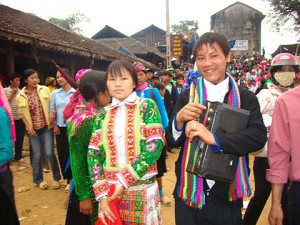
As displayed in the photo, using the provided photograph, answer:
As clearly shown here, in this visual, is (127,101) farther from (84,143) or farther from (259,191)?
(259,191)

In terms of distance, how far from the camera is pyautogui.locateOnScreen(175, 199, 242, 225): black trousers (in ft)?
5.40

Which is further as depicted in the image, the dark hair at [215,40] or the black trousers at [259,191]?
the black trousers at [259,191]

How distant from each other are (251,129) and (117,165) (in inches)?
35.3

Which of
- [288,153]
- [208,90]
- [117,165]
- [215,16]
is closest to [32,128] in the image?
[117,165]

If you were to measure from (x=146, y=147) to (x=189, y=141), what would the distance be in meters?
0.29

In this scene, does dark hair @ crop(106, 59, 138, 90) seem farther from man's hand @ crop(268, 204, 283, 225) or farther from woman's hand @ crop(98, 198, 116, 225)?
man's hand @ crop(268, 204, 283, 225)

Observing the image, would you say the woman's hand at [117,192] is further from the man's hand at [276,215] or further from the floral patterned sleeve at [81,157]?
the man's hand at [276,215]

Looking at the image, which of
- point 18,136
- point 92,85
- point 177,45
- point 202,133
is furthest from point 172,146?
point 177,45

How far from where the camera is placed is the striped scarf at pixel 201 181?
64.6 inches

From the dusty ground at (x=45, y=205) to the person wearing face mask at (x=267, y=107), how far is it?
0.91 metres

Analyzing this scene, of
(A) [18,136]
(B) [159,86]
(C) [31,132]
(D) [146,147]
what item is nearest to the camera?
(D) [146,147]

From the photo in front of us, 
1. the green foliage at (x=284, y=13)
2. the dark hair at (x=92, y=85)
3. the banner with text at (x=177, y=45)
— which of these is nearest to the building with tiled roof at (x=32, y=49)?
the dark hair at (x=92, y=85)

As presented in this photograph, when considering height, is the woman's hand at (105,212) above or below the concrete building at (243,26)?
below

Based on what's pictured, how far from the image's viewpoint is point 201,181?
5.48 ft
